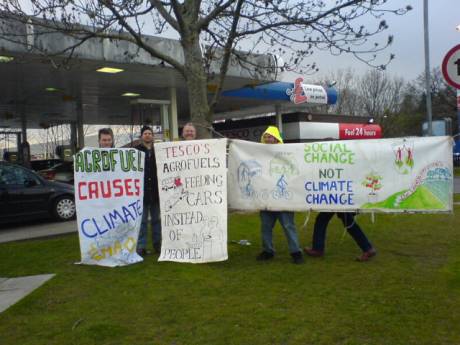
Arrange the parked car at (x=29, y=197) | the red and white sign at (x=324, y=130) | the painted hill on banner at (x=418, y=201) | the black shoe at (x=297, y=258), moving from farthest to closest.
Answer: the red and white sign at (x=324, y=130) < the parked car at (x=29, y=197) < the black shoe at (x=297, y=258) < the painted hill on banner at (x=418, y=201)

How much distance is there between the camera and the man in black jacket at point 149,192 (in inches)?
291

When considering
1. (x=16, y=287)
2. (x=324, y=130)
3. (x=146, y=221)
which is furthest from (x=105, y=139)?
(x=324, y=130)

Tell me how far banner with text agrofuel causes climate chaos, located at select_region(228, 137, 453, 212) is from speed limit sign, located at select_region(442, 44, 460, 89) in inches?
42.4

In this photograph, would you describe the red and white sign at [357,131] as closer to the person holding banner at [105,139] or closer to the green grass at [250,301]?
the green grass at [250,301]

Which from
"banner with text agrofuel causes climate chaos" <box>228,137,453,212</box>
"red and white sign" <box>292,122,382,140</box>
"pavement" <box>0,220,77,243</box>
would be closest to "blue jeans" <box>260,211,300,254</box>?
"banner with text agrofuel causes climate chaos" <box>228,137,453,212</box>

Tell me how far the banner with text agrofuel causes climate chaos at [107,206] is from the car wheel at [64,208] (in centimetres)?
603

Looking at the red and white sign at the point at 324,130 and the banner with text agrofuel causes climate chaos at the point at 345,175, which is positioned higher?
the red and white sign at the point at 324,130

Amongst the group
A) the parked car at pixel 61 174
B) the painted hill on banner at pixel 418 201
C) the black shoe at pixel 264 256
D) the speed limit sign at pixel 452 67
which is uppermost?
the speed limit sign at pixel 452 67

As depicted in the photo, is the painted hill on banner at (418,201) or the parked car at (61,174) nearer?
the painted hill on banner at (418,201)

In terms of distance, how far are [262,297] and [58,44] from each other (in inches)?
371

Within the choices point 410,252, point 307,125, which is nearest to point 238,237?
point 410,252

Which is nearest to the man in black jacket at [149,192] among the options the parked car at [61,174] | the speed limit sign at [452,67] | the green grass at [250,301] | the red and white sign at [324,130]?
the green grass at [250,301]

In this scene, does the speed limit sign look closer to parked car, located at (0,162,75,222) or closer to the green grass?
the green grass

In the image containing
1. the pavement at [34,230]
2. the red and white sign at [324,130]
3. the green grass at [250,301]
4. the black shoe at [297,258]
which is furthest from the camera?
the red and white sign at [324,130]
